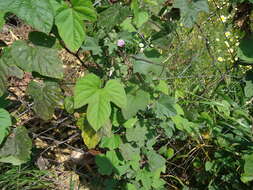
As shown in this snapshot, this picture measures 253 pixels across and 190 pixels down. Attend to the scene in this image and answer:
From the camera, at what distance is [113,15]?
1115mm

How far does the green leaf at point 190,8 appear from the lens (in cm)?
106

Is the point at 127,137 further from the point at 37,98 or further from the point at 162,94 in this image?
the point at 37,98

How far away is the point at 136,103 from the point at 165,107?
0.55 ft

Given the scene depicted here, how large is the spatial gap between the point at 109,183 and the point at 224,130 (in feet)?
2.24

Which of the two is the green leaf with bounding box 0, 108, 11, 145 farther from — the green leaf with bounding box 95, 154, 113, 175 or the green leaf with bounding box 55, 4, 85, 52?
the green leaf with bounding box 95, 154, 113, 175

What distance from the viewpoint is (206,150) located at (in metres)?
1.80

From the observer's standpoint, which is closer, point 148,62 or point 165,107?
point 148,62

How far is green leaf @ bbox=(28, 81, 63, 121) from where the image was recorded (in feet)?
3.87

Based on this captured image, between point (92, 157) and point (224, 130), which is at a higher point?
point (224, 130)

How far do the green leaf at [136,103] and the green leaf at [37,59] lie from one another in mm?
308

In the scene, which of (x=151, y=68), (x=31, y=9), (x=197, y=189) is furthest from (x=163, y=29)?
(x=197, y=189)

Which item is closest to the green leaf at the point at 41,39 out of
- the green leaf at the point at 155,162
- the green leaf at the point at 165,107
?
the green leaf at the point at 165,107

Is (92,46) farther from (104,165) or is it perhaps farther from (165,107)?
(104,165)

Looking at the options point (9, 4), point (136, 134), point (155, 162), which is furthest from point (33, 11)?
point (155, 162)
